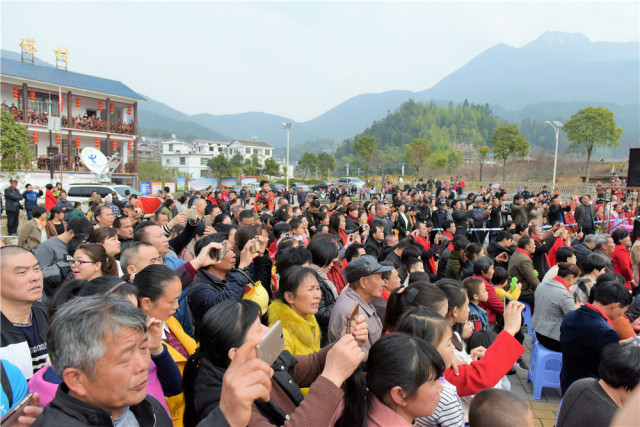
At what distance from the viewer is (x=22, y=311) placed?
2.40 m

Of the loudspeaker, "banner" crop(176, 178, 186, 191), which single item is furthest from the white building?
the loudspeaker

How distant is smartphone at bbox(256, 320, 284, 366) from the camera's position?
132 centimetres

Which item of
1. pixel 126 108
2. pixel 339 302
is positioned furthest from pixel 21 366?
pixel 126 108

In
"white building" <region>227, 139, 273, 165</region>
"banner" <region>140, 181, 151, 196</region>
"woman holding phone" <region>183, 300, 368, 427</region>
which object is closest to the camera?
"woman holding phone" <region>183, 300, 368, 427</region>

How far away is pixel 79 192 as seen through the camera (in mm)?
18812

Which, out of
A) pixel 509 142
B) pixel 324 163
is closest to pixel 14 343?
pixel 509 142

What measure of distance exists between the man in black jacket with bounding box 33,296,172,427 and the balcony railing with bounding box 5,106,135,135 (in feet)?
83.2

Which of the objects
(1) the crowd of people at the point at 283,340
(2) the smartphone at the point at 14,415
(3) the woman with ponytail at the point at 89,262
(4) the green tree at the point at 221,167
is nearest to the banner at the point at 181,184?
(4) the green tree at the point at 221,167

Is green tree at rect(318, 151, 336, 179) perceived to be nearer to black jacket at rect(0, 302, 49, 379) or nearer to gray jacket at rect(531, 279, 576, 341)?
gray jacket at rect(531, 279, 576, 341)

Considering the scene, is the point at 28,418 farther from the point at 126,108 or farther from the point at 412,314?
the point at 126,108

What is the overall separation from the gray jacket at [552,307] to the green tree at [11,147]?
18.6 metres

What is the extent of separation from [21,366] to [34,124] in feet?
85.4

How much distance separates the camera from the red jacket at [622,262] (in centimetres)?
577

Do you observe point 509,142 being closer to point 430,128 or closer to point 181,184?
point 181,184
